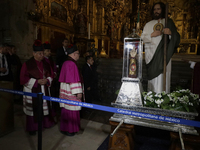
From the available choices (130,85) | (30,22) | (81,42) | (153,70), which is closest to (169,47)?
(153,70)

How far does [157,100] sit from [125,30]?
12.9m

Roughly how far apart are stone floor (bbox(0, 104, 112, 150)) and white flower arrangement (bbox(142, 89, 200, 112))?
4.38 feet

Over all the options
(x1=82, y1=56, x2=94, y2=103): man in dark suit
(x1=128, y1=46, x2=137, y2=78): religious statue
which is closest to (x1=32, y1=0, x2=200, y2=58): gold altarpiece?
(x1=82, y1=56, x2=94, y2=103): man in dark suit

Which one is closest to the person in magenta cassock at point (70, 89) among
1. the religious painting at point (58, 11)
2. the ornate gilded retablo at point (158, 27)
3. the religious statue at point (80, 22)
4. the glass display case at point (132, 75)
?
the glass display case at point (132, 75)

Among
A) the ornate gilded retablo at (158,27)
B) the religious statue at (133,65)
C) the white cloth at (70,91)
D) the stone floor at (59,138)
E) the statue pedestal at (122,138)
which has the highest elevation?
the ornate gilded retablo at (158,27)

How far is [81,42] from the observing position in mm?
10203

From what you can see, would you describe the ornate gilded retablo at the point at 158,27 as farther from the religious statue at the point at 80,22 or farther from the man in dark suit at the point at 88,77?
the religious statue at the point at 80,22

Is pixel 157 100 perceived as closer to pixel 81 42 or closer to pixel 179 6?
pixel 81 42

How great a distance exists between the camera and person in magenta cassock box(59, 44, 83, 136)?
287cm

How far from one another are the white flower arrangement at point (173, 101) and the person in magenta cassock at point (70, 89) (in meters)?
1.34

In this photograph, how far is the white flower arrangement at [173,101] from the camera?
205 cm

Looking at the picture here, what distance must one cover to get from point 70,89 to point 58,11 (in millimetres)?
7795

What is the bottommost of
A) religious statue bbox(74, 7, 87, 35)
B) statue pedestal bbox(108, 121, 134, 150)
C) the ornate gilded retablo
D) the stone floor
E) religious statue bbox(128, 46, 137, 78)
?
the stone floor

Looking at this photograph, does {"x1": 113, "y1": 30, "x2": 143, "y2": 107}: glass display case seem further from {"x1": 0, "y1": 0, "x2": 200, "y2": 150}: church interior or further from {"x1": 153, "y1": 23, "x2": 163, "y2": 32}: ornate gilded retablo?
{"x1": 153, "y1": 23, "x2": 163, "y2": 32}: ornate gilded retablo
